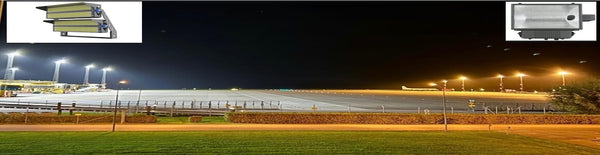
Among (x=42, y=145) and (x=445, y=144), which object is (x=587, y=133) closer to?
(x=445, y=144)

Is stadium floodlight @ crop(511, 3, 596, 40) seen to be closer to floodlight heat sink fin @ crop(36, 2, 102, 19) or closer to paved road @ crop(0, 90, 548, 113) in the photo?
floodlight heat sink fin @ crop(36, 2, 102, 19)

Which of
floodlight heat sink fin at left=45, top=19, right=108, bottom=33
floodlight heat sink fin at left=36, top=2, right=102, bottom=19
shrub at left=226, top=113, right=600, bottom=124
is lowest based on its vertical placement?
shrub at left=226, top=113, right=600, bottom=124

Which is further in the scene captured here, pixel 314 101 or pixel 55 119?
pixel 314 101

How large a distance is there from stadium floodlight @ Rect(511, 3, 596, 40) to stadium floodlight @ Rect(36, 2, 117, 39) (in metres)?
9.88

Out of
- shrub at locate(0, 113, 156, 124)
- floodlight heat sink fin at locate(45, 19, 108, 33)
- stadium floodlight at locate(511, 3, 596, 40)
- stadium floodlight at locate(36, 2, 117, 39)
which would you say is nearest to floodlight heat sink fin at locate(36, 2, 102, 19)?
stadium floodlight at locate(36, 2, 117, 39)

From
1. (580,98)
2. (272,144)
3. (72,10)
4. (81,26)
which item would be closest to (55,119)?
(272,144)

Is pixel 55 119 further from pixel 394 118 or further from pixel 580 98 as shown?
pixel 580 98

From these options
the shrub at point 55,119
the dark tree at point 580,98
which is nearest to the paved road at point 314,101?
the dark tree at point 580,98

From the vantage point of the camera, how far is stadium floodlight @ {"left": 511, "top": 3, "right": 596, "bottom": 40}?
7.89 meters

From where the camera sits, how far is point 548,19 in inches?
312

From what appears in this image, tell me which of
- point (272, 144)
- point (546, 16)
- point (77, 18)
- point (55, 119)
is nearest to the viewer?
point (546, 16)

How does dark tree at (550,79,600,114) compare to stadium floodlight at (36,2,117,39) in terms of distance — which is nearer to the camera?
stadium floodlight at (36,2,117,39)

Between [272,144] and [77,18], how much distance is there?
8240 mm

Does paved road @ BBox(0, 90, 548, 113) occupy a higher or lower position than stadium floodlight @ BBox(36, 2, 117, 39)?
lower
